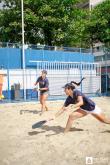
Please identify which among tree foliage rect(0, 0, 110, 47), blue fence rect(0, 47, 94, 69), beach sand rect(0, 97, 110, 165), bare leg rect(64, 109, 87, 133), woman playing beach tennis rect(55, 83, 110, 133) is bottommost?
beach sand rect(0, 97, 110, 165)

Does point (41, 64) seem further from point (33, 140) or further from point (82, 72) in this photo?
point (33, 140)

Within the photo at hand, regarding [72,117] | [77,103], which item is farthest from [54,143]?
[77,103]

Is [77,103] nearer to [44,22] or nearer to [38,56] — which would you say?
[38,56]

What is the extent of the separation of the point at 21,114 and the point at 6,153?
577 cm

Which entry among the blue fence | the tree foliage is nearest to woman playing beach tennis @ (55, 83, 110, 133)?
the blue fence

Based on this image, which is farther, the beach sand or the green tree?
the green tree

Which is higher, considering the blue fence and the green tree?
the green tree

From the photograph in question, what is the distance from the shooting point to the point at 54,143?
9.49m

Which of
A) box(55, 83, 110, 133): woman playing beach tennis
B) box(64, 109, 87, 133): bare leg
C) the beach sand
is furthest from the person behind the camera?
box(64, 109, 87, 133): bare leg

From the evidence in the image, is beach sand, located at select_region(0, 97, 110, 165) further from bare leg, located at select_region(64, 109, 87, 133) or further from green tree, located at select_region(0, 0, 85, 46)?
green tree, located at select_region(0, 0, 85, 46)

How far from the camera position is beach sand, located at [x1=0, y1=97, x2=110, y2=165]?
814 cm

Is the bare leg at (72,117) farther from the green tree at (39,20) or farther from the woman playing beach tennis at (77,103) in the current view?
the green tree at (39,20)

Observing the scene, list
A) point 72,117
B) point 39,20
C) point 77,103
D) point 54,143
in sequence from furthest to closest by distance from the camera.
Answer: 1. point 39,20
2. point 72,117
3. point 77,103
4. point 54,143

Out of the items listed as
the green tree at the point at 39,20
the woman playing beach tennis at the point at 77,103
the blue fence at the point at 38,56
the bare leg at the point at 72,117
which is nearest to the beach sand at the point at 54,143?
the bare leg at the point at 72,117
